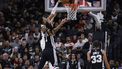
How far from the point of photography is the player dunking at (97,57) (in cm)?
1633

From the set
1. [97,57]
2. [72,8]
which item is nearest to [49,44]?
[97,57]

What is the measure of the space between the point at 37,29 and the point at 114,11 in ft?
10.5

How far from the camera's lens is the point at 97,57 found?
54.2 ft

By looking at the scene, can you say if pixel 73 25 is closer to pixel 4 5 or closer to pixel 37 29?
pixel 37 29

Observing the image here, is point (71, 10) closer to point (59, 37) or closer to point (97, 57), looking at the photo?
point (97, 57)

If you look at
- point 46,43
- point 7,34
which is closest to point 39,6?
point 7,34

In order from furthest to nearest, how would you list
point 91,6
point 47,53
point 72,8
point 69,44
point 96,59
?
point 69,44
point 91,6
point 72,8
point 96,59
point 47,53

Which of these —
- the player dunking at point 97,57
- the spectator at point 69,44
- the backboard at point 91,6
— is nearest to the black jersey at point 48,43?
the player dunking at point 97,57

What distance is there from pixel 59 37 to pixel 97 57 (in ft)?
13.4

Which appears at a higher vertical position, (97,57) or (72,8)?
(72,8)

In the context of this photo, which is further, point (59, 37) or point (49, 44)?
point (59, 37)

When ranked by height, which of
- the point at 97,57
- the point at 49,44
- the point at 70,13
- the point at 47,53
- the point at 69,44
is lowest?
the point at 69,44

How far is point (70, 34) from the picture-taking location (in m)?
20.3

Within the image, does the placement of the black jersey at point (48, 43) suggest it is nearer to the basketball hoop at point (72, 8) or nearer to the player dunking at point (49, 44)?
the player dunking at point (49, 44)
